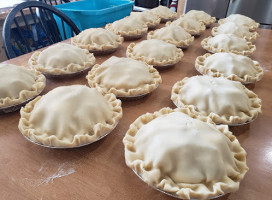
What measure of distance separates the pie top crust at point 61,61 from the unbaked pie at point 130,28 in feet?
2.45

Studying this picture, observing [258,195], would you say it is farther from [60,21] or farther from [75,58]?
[60,21]

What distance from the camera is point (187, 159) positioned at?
2.81 feet

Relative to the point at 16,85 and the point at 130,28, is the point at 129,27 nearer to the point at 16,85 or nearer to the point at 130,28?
the point at 130,28

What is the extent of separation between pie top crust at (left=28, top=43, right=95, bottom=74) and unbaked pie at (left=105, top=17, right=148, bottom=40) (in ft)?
2.45

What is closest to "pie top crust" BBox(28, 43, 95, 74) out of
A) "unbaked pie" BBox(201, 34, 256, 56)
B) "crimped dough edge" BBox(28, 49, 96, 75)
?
"crimped dough edge" BBox(28, 49, 96, 75)

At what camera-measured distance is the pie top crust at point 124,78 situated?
4.60 feet

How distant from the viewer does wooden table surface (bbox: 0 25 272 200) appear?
85 centimetres

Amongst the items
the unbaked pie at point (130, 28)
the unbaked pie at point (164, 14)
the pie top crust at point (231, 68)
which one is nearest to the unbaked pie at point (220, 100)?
the pie top crust at point (231, 68)

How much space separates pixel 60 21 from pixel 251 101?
2398 mm

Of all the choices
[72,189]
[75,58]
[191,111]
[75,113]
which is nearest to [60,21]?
[75,58]

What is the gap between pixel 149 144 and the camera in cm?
94

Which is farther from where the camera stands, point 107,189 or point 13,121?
point 13,121

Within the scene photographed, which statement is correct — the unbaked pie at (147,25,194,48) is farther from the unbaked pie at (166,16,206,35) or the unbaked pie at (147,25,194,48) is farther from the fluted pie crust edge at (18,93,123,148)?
the fluted pie crust edge at (18,93,123,148)

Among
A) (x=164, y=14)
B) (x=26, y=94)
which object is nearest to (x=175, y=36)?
(x=164, y=14)
